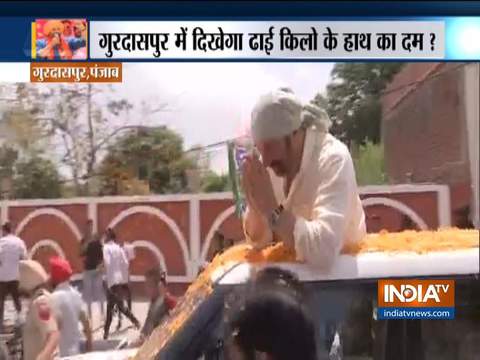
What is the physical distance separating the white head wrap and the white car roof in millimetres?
388

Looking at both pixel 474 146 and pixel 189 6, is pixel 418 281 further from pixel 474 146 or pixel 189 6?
pixel 189 6

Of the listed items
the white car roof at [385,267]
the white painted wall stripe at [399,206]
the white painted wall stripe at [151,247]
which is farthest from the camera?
the white painted wall stripe at [151,247]

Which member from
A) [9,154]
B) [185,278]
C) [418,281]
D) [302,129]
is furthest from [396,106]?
[9,154]

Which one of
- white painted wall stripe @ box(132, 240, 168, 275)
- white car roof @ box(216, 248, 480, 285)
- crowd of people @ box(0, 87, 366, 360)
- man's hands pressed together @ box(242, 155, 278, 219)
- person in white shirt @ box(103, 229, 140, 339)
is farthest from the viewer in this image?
white painted wall stripe @ box(132, 240, 168, 275)

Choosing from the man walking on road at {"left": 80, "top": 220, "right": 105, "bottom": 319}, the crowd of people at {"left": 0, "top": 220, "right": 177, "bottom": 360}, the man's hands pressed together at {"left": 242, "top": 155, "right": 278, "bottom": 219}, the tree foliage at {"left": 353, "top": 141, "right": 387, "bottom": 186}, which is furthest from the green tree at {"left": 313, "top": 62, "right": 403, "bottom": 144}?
the man walking on road at {"left": 80, "top": 220, "right": 105, "bottom": 319}

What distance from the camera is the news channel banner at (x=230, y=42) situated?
213 centimetres

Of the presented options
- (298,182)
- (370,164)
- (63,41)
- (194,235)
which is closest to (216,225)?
(194,235)

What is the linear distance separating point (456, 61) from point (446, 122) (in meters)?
0.19

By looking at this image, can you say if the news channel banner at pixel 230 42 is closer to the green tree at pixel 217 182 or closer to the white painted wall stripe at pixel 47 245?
the green tree at pixel 217 182

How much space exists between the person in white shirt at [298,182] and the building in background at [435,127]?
28cm

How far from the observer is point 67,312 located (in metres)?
2.24

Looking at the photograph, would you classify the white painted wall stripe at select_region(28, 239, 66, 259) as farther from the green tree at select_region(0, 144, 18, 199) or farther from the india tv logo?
the india tv logo

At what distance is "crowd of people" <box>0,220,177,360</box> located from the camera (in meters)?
2.19

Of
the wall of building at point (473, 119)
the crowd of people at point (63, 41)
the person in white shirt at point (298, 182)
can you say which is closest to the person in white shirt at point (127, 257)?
the person in white shirt at point (298, 182)
